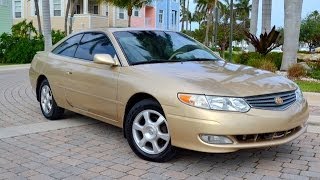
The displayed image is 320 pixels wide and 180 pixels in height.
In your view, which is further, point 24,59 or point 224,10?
point 224,10

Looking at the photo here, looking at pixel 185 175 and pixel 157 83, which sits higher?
pixel 157 83

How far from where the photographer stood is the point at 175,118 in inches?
180

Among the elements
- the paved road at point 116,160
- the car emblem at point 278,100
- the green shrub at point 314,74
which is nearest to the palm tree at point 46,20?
the green shrub at point 314,74

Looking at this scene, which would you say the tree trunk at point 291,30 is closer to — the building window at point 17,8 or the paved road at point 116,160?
the paved road at point 116,160

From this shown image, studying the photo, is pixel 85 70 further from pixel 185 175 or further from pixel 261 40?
pixel 261 40

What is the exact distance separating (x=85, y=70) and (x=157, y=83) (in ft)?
5.20

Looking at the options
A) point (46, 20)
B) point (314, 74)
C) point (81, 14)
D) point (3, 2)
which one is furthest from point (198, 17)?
point (314, 74)

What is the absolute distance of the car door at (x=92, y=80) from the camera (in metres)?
5.55

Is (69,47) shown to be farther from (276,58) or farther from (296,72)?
(276,58)

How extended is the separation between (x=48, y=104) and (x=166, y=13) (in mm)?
47024

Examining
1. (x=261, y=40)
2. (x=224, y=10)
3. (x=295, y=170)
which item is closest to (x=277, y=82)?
(x=295, y=170)

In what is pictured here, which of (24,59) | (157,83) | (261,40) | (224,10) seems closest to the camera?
(157,83)

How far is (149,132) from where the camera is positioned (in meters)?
4.99

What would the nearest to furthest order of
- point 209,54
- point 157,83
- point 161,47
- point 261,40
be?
point 157,83, point 161,47, point 209,54, point 261,40
